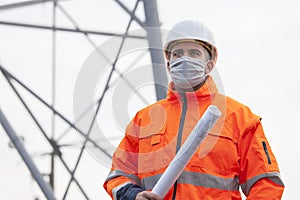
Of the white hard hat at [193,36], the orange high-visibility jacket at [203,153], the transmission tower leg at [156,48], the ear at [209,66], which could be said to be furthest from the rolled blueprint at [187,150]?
the transmission tower leg at [156,48]

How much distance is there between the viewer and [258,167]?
3.53 m

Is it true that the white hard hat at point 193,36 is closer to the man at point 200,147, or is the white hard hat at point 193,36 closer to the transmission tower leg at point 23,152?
the man at point 200,147

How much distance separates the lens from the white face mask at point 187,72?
12.2ft

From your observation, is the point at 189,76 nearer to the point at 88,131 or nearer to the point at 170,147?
the point at 170,147

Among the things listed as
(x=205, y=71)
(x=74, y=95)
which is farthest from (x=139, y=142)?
(x=74, y=95)

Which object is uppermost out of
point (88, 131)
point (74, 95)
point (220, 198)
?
point (88, 131)

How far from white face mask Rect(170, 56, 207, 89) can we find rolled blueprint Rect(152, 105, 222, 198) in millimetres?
397

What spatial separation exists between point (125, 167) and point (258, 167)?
0.69 m

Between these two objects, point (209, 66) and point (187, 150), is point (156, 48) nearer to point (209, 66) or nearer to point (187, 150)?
point (209, 66)

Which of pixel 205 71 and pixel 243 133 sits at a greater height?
pixel 205 71

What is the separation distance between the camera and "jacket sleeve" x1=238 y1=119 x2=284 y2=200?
3.51m

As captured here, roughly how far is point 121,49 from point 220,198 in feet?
13.7

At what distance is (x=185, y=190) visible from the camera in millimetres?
3520

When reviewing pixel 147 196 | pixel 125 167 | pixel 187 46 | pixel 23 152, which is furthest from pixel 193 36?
pixel 23 152
